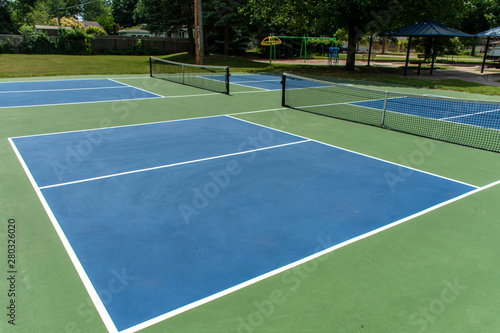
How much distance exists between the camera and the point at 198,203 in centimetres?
622

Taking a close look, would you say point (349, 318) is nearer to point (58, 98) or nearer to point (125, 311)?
point (125, 311)

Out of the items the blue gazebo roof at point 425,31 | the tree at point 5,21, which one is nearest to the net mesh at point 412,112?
the blue gazebo roof at point 425,31

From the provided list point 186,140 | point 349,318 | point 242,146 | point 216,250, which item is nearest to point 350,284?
point 349,318

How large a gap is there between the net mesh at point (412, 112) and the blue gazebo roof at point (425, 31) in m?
9.40

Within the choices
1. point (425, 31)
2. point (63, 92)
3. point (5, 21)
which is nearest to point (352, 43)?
point (425, 31)

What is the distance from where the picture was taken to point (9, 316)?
365 centimetres

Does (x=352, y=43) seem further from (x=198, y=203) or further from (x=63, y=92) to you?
(x=198, y=203)

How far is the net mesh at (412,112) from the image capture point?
1070cm

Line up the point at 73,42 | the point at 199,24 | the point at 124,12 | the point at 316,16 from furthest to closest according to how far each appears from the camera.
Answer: the point at 124,12 < the point at 73,42 < the point at 199,24 < the point at 316,16

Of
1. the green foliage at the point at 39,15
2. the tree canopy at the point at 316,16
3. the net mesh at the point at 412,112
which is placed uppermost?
the green foliage at the point at 39,15

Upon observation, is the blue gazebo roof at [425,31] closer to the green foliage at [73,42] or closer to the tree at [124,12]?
the green foliage at [73,42]

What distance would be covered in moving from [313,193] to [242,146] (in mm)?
3155

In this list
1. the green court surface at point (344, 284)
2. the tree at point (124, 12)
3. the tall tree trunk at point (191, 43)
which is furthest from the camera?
the tree at point (124, 12)

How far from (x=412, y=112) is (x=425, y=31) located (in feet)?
44.2
